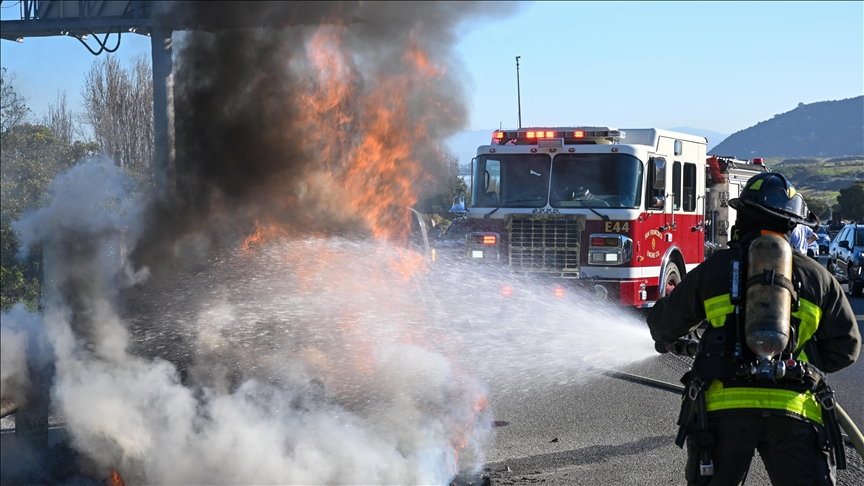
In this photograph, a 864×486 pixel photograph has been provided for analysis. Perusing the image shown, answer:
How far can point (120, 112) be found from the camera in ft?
63.1

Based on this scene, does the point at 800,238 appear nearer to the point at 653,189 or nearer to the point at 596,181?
the point at 653,189

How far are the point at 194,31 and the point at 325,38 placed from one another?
1.02 m

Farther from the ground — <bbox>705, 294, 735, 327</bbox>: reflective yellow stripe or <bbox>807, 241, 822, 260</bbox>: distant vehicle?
<bbox>705, 294, 735, 327</bbox>: reflective yellow stripe

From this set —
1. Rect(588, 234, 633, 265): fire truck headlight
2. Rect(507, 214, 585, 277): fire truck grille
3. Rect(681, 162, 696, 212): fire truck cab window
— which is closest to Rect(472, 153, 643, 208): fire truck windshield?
Rect(507, 214, 585, 277): fire truck grille

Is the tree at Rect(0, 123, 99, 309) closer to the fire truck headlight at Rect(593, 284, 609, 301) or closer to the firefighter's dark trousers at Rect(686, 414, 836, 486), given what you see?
the fire truck headlight at Rect(593, 284, 609, 301)

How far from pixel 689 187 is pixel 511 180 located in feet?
10.1

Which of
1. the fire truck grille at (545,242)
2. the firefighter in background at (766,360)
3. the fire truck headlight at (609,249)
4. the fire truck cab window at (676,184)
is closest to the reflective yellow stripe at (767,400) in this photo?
the firefighter in background at (766,360)

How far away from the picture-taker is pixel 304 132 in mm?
6898

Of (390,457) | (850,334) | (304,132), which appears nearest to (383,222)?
(304,132)

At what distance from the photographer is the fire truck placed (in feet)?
36.9

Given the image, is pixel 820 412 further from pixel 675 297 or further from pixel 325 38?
pixel 325 38

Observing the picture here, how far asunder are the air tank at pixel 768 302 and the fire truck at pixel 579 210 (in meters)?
7.62

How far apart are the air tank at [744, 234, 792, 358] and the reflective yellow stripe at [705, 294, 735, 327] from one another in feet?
0.38

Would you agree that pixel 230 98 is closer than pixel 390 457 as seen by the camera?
No
